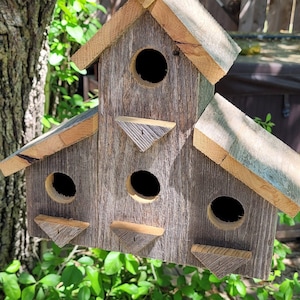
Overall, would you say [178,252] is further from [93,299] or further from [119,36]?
[93,299]

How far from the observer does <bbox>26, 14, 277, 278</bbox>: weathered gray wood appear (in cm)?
127

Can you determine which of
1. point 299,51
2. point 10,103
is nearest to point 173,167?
point 10,103

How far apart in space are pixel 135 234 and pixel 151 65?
457 millimetres

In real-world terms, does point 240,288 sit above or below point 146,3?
below

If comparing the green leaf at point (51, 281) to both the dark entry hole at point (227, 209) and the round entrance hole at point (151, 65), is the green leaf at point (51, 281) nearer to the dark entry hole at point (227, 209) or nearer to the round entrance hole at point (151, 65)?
the dark entry hole at point (227, 209)

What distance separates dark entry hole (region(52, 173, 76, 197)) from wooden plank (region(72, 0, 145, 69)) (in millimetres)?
417

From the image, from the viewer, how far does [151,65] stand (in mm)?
1469

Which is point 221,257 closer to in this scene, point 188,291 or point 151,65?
point 151,65

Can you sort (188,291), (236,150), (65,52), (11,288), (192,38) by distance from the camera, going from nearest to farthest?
(192,38), (236,150), (11,288), (188,291), (65,52)

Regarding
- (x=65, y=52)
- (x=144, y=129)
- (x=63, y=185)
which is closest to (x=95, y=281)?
(x=63, y=185)

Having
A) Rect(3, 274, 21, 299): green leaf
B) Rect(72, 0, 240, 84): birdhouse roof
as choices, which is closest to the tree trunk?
Rect(3, 274, 21, 299): green leaf

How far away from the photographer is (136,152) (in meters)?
1.36

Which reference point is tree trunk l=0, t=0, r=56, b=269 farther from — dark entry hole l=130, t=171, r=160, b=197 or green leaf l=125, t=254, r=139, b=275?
dark entry hole l=130, t=171, r=160, b=197

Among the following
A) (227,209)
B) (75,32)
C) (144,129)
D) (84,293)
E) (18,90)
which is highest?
(75,32)
